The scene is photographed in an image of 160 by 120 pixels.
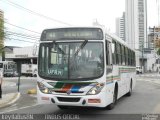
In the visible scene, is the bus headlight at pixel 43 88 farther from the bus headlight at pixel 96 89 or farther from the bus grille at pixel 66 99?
the bus headlight at pixel 96 89

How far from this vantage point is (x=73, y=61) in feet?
37.3

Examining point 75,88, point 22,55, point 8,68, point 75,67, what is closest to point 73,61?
point 75,67

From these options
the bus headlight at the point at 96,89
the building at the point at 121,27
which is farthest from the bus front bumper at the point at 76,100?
the building at the point at 121,27

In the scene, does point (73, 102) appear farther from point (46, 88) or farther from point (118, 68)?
point (118, 68)

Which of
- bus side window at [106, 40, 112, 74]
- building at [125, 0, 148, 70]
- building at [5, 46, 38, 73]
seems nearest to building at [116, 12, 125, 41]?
building at [125, 0, 148, 70]

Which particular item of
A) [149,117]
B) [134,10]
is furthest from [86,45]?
[134,10]

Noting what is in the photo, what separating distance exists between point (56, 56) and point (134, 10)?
2192 inches

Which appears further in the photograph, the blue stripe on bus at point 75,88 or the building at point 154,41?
the building at point 154,41

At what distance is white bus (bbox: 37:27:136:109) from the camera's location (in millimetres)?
11156

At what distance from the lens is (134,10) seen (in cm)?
6544

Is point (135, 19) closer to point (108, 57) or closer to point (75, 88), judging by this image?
point (108, 57)

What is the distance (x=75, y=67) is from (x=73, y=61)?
0.70 feet

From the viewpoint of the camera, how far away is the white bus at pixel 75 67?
11156mm

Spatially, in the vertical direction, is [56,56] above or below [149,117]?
above
